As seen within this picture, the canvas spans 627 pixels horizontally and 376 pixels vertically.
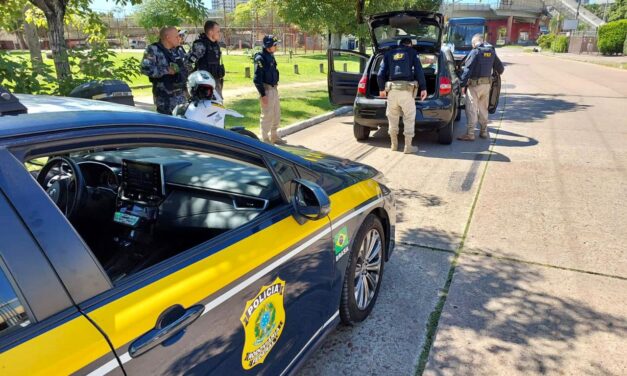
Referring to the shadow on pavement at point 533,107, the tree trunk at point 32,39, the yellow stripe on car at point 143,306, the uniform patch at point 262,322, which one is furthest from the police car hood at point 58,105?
the tree trunk at point 32,39

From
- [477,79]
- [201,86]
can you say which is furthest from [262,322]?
[477,79]

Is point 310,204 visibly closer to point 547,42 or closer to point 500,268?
point 500,268

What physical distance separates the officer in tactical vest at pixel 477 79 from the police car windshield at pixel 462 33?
16.2 m

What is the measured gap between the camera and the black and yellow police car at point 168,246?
124 cm

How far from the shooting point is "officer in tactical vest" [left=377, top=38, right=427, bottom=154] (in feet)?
22.4

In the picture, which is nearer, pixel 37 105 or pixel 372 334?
pixel 37 105

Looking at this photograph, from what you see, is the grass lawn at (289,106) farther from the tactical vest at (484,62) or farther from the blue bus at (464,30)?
the blue bus at (464,30)

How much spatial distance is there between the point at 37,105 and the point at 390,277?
2720 mm

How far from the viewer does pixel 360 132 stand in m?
8.29

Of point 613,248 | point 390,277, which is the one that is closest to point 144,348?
point 390,277

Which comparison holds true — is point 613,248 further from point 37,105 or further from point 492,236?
point 37,105

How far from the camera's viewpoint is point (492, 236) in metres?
4.32

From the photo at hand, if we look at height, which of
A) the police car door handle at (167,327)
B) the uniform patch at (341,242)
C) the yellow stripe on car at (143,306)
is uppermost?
the yellow stripe on car at (143,306)

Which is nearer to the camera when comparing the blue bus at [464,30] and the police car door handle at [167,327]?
the police car door handle at [167,327]
